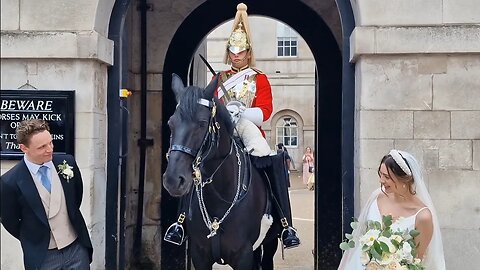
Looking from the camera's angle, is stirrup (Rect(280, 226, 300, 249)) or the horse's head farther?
stirrup (Rect(280, 226, 300, 249))

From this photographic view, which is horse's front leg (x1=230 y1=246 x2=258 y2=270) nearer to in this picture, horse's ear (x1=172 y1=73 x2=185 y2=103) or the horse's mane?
the horse's mane

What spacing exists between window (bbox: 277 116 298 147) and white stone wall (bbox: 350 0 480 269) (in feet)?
82.1

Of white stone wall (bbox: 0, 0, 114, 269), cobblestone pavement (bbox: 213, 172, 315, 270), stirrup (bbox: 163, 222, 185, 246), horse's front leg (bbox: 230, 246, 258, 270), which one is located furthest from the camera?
cobblestone pavement (bbox: 213, 172, 315, 270)

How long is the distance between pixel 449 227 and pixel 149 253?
4229mm

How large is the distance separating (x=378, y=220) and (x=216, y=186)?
1.26m

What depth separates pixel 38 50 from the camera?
5535mm

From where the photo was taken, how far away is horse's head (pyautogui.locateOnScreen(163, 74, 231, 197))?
155 inches

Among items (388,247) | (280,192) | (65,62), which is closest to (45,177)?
(65,62)

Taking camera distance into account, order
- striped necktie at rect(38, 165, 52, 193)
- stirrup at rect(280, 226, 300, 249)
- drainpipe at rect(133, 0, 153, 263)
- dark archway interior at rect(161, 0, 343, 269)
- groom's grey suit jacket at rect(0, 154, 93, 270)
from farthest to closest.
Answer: dark archway interior at rect(161, 0, 343, 269) → drainpipe at rect(133, 0, 153, 263) → stirrup at rect(280, 226, 300, 249) → striped necktie at rect(38, 165, 52, 193) → groom's grey suit jacket at rect(0, 154, 93, 270)

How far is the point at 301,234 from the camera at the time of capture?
1216 centimetres

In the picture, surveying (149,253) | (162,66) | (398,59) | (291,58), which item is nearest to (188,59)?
(162,66)

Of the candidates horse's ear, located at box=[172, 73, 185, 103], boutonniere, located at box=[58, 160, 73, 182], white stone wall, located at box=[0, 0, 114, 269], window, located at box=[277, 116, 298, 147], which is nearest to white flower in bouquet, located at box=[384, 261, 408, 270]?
horse's ear, located at box=[172, 73, 185, 103]

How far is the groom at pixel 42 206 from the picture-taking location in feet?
12.9

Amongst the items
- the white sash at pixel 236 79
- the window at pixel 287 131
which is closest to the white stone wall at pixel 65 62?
the white sash at pixel 236 79
